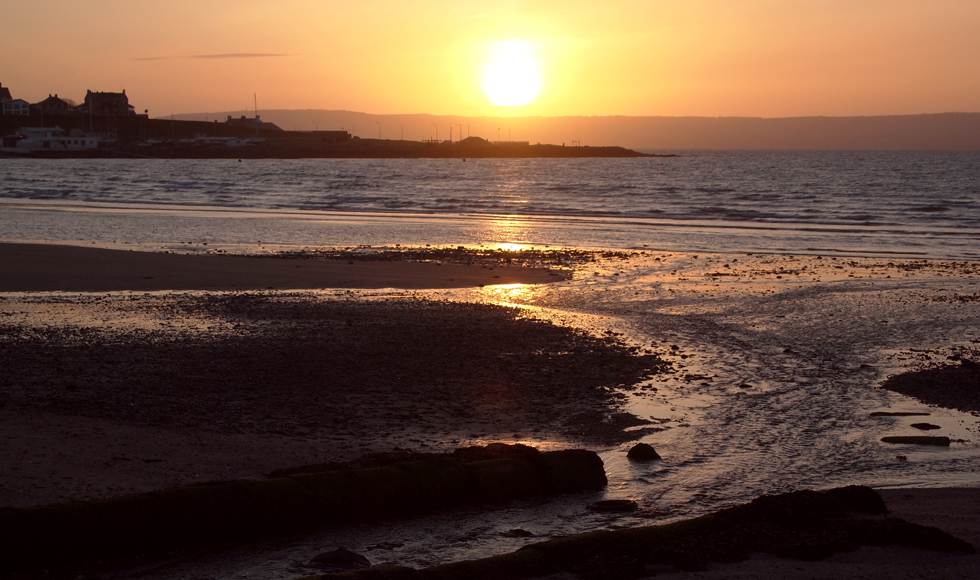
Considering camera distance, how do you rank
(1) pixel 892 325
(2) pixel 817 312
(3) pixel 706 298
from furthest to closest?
(3) pixel 706 298 → (2) pixel 817 312 → (1) pixel 892 325

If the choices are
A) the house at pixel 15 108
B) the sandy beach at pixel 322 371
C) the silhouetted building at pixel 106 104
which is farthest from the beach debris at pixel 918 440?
the house at pixel 15 108

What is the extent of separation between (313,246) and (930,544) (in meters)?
22.0

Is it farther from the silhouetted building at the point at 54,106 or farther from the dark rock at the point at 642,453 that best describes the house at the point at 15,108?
the dark rock at the point at 642,453

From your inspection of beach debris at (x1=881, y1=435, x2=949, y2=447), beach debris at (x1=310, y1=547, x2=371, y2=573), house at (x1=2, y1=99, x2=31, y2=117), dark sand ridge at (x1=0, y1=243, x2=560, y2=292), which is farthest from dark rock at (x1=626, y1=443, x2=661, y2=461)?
house at (x1=2, y1=99, x2=31, y2=117)

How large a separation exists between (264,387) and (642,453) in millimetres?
→ 4266

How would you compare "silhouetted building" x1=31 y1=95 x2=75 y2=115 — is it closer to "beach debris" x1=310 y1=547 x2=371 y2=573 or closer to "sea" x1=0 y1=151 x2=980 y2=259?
"sea" x1=0 y1=151 x2=980 y2=259

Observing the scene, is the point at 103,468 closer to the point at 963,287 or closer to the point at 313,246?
the point at 963,287

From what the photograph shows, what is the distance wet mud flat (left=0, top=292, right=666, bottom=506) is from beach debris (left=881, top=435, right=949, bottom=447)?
97.7 inches

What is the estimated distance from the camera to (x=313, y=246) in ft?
82.3

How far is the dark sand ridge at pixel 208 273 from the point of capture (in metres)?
16.1

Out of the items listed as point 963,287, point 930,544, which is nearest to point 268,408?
point 930,544

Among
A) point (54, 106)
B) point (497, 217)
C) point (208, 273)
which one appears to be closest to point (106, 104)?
point (54, 106)

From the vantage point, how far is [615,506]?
5867mm

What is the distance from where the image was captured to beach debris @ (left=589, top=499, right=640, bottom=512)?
5841 millimetres
